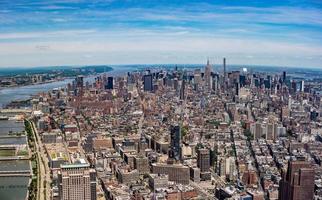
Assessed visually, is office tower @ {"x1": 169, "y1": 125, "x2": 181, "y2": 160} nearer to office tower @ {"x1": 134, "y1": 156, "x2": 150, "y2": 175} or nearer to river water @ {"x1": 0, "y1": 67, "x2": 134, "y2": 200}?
office tower @ {"x1": 134, "y1": 156, "x2": 150, "y2": 175}

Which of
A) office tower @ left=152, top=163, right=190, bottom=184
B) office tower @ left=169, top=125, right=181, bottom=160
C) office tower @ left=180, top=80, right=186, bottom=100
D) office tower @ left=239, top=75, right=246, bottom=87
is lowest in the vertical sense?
office tower @ left=152, top=163, right=190, bottom=184

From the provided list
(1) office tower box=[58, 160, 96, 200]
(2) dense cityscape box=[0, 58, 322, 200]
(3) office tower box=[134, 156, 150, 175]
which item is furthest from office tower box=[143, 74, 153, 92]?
(1) office tower box=[58, 160, 96, 200]

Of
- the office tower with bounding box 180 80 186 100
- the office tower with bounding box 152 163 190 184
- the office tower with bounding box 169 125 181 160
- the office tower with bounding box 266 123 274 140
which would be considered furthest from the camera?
the office tower with bounding box 180 80 186 100

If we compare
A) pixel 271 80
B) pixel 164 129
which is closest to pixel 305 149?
Answer: pixel 164 129

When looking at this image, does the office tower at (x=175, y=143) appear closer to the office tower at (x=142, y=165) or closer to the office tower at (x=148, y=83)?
the office tower at (x=142, y=165)

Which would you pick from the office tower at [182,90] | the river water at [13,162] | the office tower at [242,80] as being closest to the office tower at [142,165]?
the river water at [13,162]

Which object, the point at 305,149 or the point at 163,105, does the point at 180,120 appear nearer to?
the point at 163,105

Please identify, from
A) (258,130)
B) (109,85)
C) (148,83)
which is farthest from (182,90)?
(258,130)
